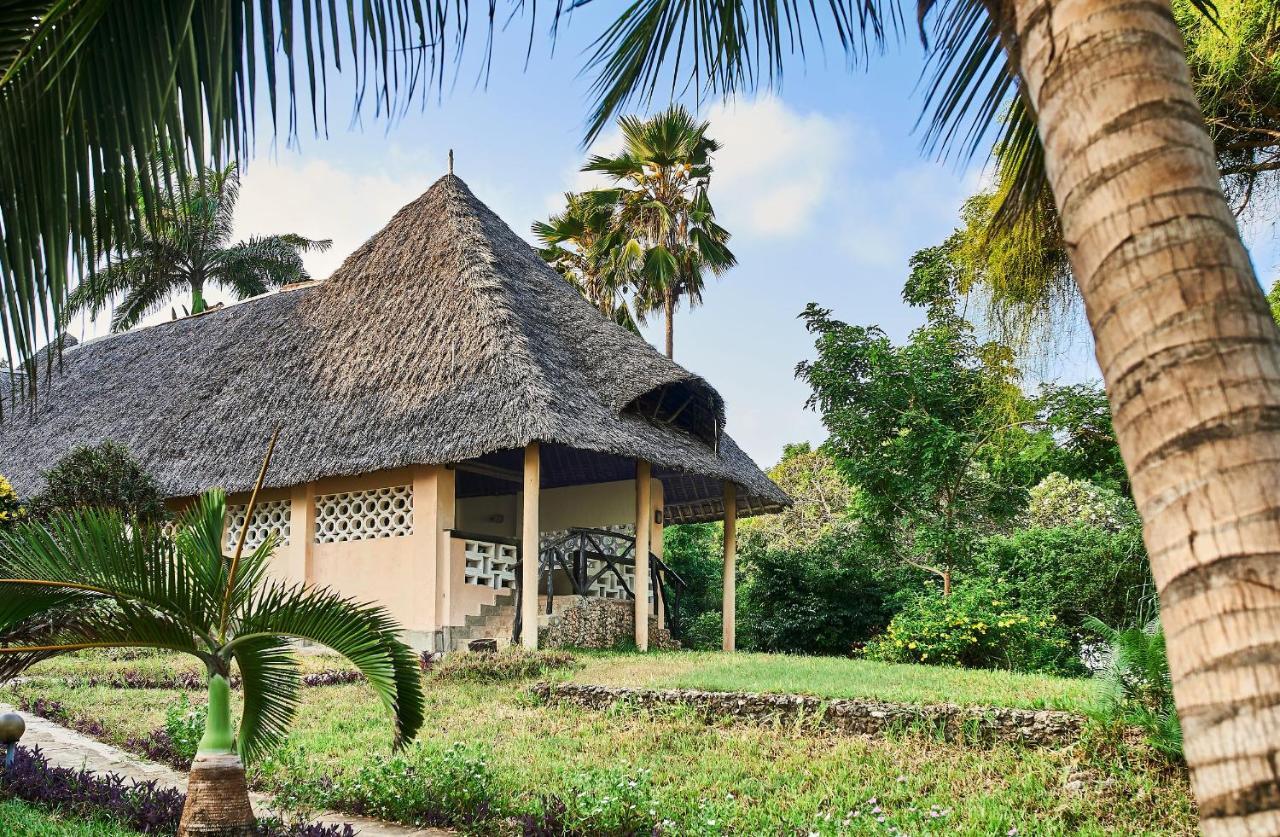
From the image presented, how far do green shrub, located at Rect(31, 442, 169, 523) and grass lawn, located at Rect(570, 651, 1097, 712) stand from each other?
628 cm

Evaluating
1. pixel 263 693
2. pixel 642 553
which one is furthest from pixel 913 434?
pixel 263 693

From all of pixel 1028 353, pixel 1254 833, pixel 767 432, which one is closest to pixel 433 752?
pixel 1028 353

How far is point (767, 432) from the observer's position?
28703mm

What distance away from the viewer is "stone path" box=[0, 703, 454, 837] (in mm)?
5655

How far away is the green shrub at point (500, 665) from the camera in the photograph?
10000 mm

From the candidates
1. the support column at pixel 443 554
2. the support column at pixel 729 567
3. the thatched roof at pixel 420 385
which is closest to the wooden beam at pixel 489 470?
the support column at pixel 443 554

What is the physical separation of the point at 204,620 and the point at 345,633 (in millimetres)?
543

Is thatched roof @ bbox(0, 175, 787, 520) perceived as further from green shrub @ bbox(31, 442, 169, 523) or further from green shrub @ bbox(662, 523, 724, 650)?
green shrub @ bbox(662, 523, 724, 650)

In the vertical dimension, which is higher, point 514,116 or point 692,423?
point 692,423

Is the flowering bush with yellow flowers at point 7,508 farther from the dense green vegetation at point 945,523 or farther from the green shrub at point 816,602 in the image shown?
the green shrub at point 816,602

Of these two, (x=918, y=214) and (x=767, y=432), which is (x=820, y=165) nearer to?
(x=918, y=214)

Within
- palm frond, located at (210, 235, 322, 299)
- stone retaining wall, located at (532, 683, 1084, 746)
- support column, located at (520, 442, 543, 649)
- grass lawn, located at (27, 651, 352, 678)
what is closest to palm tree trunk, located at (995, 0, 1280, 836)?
stone retaining wall, located at (532, 683, 1084, 746)

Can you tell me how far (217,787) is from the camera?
396cm

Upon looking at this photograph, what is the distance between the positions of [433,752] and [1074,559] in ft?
31.5
